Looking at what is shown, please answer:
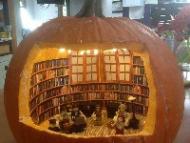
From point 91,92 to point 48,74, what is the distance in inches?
5.5

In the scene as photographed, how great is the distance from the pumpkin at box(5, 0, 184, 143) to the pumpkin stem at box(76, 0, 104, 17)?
13 mm

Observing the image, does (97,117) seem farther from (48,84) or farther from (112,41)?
(112,41)

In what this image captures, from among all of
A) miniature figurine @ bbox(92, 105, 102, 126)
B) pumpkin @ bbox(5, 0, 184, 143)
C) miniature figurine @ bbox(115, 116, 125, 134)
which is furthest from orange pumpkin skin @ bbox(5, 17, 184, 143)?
miniature figurine @ bbox(92, 105, 102, 126)

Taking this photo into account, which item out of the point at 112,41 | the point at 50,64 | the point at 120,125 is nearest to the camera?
the point at 112,41

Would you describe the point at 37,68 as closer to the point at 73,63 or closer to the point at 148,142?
the point at 73,63

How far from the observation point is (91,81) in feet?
3.22

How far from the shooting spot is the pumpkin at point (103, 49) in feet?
2.05

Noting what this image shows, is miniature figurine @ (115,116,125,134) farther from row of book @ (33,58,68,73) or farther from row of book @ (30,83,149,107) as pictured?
row of book @ (33,58,68,73)

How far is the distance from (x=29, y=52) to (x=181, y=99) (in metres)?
0.33

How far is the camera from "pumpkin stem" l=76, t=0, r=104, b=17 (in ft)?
2.19

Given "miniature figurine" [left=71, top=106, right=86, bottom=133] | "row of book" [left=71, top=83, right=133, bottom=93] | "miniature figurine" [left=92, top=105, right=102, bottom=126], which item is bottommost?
"miniature figurine" [left=92, top=105, right=102, bottom=126]

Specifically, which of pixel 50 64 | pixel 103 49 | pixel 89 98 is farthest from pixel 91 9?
pixel 89 98

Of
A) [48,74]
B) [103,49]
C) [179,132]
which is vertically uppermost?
[103,49]

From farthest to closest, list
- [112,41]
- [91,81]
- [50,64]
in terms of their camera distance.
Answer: [91,81]
[50,64]
[112,41]
